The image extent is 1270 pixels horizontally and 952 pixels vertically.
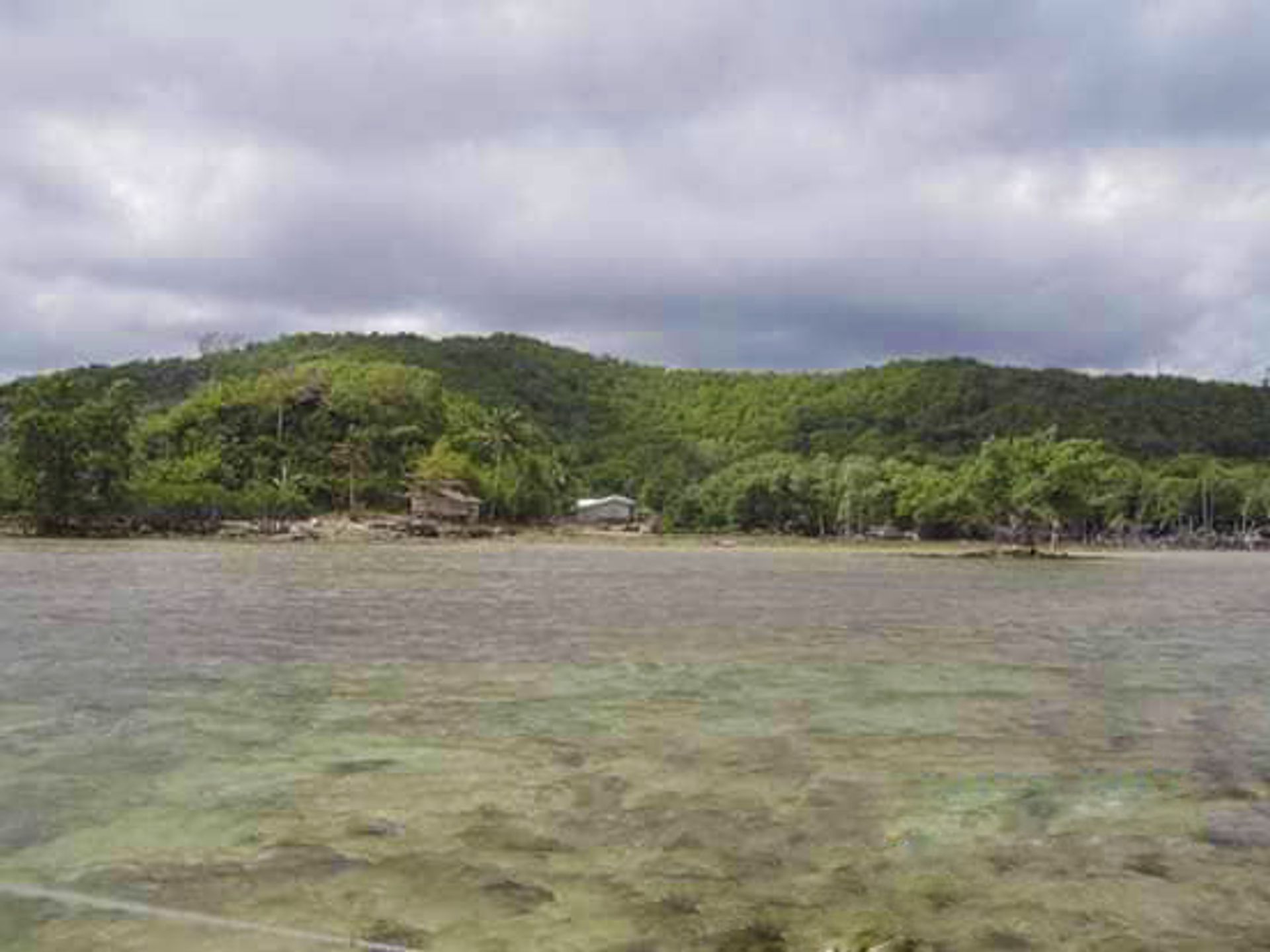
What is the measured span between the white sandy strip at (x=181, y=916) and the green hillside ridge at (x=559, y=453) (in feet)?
297

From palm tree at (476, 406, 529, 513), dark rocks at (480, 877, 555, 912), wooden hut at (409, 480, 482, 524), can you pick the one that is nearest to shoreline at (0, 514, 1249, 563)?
wooden hut at (409, 480, 482, 524)

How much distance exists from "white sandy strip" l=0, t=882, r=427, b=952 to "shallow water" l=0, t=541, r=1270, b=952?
0.08 metres

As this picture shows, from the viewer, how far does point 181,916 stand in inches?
272

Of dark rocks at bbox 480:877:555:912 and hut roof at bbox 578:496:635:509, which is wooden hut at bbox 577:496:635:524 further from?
dark rocks at bbox 480:877:555:912

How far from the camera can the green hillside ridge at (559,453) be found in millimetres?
94438

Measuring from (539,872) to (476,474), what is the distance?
128 metres

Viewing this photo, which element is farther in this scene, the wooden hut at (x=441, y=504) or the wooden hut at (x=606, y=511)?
the wooden hut at (x=606, y=511)

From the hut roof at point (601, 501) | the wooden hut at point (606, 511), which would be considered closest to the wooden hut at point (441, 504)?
the wooden hut at point (606, 511)

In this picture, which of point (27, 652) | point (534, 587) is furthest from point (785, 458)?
point (27, 652)

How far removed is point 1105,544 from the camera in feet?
474

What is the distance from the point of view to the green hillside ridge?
94.4 metres

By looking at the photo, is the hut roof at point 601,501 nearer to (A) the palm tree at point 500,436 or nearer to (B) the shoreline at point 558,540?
(A) the palm tree at point 500,436

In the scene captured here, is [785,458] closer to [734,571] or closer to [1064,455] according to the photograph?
[1064,455]

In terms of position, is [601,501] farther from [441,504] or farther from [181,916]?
[181,916]
